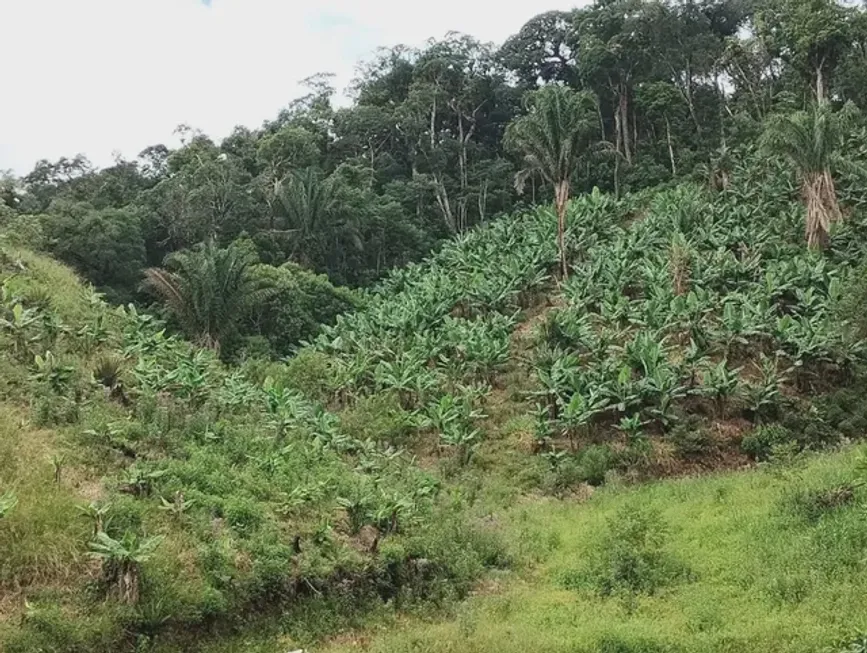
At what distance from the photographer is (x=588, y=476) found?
51.5 feet

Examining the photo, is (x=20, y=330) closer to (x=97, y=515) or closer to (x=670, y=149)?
(x=97, y=515)

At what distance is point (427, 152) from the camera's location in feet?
138

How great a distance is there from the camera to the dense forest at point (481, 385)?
28.8 feet

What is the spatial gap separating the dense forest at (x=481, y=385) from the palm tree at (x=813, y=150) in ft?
0.32

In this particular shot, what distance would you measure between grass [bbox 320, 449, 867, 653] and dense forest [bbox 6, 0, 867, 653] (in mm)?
54

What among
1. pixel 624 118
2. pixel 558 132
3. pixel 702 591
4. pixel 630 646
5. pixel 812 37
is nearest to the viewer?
pixel 630 646

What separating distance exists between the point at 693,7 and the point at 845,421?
29812 millimetres

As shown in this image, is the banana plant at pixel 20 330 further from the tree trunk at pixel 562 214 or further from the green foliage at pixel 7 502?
the tree trunk at pixel 562 214

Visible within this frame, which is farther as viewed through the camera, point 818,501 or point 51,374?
point 51,374

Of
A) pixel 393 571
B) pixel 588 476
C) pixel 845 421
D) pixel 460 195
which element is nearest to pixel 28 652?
pixel 393 571

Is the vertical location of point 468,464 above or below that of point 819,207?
below

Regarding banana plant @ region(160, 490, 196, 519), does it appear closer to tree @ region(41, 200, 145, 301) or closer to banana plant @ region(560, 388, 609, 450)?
banana plant @ region(560, 388, 609, 450)

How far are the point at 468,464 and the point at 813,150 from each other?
13.9 metres

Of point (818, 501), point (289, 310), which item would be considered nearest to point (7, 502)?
point (818, 501)
